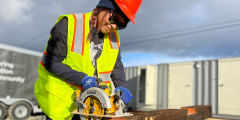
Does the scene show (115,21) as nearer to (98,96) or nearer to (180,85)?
(98,96)

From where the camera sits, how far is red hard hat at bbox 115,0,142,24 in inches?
59.1

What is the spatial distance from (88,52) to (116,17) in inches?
14.1

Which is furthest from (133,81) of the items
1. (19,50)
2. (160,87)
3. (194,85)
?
(19,50)

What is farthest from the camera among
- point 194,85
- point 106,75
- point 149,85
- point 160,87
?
point 160,87

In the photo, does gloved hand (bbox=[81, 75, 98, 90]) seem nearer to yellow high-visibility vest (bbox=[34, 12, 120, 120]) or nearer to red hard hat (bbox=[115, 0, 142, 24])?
yellow high-visibility vest (bbox=[34, 12, 120, 120])

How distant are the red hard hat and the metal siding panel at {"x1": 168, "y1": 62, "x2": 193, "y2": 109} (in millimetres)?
8708

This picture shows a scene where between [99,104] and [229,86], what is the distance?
29.0 ft

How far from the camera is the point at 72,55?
4.95 feet

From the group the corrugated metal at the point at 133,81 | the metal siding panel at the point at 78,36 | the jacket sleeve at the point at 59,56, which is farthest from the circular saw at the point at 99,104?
the corrugated metal at the point at 133,81

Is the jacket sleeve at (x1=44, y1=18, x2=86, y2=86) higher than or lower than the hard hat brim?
lower

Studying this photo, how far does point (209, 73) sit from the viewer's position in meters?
9.28

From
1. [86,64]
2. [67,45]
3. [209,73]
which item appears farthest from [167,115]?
[209,73]

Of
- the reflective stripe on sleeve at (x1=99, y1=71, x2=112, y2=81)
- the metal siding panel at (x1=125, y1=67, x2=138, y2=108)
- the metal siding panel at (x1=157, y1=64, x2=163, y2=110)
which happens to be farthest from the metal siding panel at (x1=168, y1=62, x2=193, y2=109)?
the reflective stripe on sleeve at (x1=99, y1=71, x2=112, y2=81)

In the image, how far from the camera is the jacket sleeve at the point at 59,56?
146 centimetres
